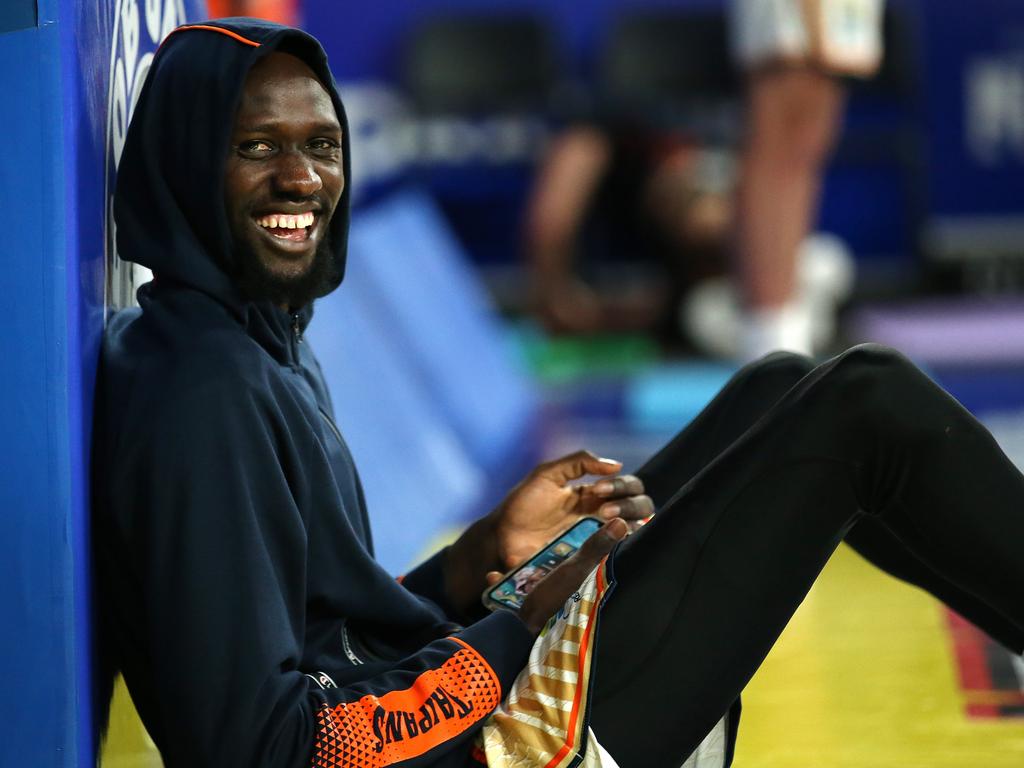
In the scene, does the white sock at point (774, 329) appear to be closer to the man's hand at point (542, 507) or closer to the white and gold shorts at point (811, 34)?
the white and gold shorts at point (811, 34)

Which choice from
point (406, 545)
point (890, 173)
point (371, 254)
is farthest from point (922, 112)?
point (406, 545)

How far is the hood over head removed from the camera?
5.89 ft

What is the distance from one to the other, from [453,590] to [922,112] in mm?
6563

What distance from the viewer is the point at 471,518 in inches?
163

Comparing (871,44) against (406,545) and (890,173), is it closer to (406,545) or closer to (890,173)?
(406,545)

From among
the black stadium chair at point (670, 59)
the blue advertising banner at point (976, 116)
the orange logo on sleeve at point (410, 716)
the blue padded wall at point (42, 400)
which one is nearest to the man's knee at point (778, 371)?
the orange logo on sleeve at point (410, 716)

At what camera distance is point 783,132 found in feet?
17.2

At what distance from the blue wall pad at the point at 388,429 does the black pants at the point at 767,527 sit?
150cm

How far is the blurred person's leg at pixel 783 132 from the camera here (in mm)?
5086

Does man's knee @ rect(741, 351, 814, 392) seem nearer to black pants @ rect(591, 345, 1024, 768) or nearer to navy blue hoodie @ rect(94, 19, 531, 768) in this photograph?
black pants @ rect(591, 345, 1024, 768)

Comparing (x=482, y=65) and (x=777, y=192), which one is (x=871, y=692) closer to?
(x=777, y=192)

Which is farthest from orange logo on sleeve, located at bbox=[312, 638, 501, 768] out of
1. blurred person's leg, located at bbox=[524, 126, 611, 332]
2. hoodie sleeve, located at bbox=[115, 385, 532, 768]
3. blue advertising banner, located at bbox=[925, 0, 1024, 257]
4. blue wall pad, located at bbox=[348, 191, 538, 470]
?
blue advertising banner, located at bbox=[925, 0, 1024, 257]

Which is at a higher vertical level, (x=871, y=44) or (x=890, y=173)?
(x=871, y=44)

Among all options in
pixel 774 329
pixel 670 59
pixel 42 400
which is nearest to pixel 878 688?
pixel 42 400
